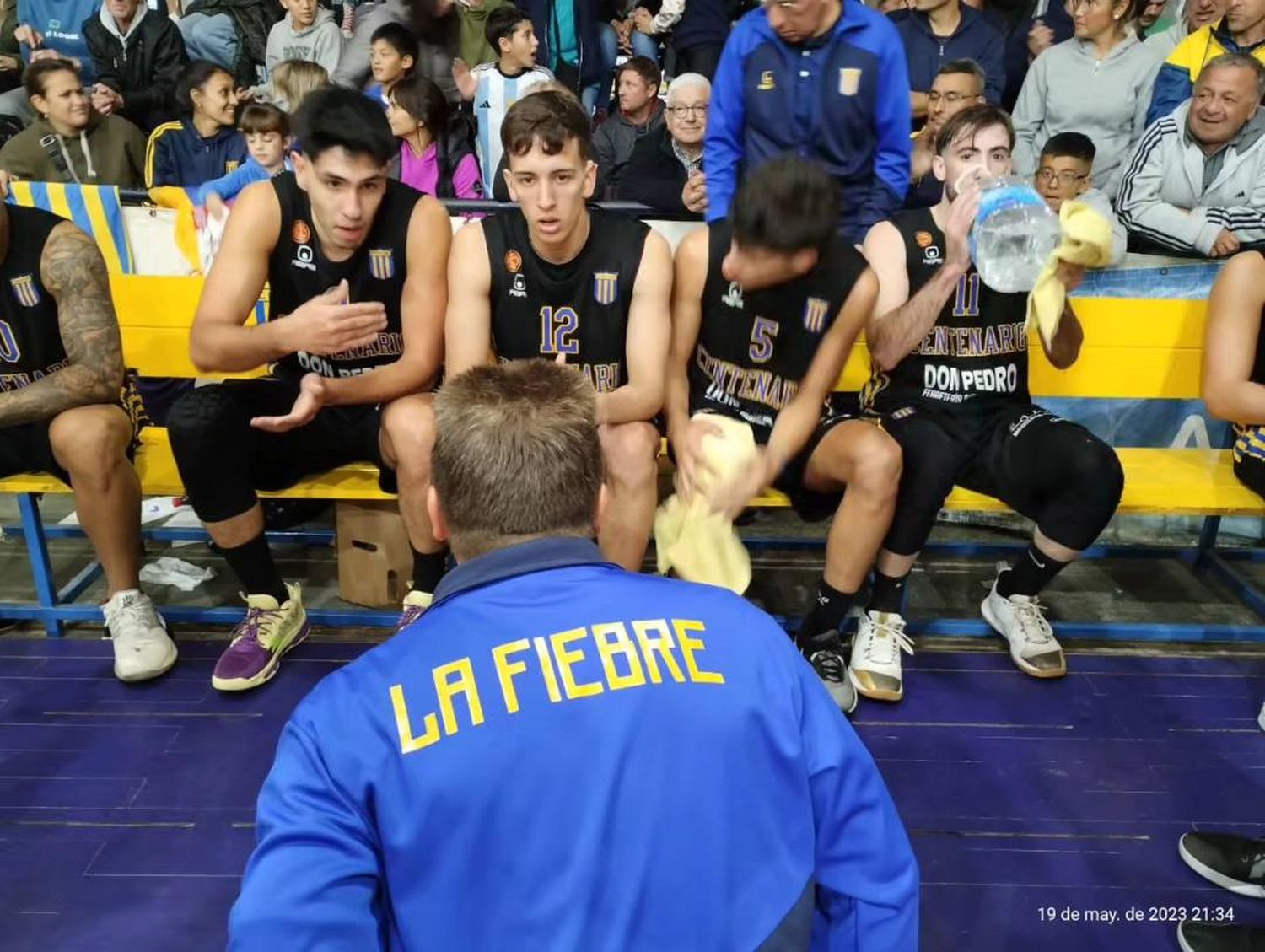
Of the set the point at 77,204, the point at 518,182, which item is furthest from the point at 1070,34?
the point at 77,204

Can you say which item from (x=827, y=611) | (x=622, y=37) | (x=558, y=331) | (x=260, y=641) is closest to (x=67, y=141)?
(x=622, y=37)

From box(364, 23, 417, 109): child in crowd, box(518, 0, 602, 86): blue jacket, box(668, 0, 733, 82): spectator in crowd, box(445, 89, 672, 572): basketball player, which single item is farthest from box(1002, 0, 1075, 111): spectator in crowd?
box(445, 89, 672, 572): basketball player

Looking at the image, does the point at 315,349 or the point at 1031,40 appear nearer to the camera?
the point at 315,349

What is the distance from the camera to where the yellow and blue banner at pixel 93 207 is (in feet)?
14.0

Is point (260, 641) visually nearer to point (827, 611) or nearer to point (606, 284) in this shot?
point (606, 284)

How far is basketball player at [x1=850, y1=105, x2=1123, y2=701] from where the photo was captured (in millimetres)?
3010

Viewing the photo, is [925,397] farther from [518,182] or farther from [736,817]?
[736,817]

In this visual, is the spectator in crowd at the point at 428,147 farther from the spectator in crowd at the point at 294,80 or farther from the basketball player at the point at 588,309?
the basketball player at the point at 588,309

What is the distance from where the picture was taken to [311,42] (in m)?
5.70

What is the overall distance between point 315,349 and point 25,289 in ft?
3.01

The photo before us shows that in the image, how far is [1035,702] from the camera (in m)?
3.07

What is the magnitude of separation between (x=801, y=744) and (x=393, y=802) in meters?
0.44

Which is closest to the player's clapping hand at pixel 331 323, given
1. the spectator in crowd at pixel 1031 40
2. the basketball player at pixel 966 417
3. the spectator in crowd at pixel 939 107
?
the basketball player at pixel 966 417

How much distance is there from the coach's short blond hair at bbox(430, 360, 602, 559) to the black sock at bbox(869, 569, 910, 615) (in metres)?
2.00
